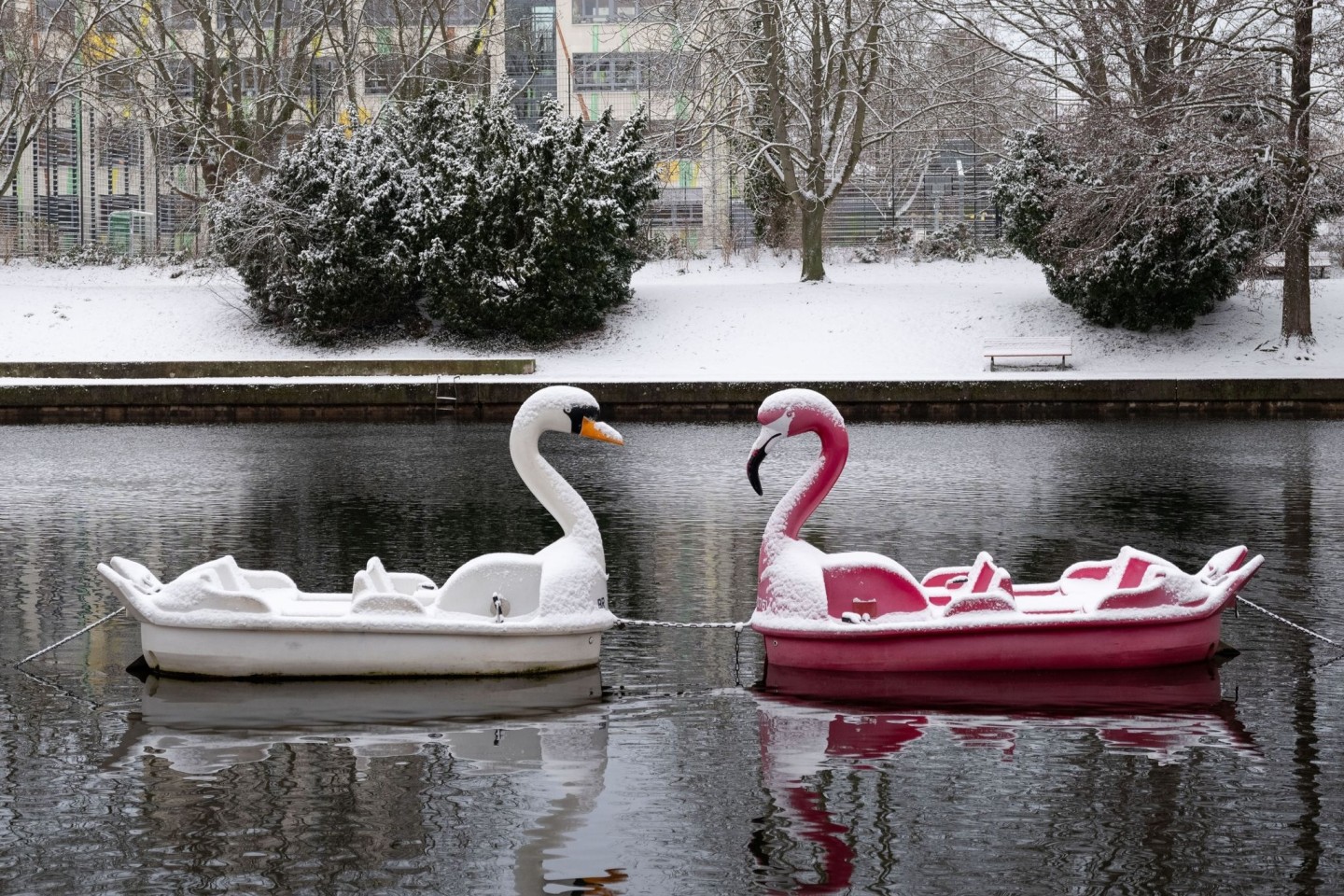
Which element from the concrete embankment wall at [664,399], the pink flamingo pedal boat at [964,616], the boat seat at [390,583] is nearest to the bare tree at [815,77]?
the concrete embankment wall at [664,399]

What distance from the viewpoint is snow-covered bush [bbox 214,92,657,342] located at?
97.6ft

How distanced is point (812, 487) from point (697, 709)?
5.45 feet

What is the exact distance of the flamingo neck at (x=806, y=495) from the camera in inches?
335

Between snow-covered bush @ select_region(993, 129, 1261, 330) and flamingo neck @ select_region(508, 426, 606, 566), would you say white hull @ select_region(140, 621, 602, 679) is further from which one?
snow-covered bush @ select_region(993, 129, 1261, 330)

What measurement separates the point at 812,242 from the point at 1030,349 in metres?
7.39

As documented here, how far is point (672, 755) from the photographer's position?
22.1 feet

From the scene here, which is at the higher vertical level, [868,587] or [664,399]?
[664,399]

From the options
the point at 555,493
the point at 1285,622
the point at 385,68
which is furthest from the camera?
the point at 385,68

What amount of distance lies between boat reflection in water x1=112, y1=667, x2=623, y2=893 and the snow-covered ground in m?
18.4

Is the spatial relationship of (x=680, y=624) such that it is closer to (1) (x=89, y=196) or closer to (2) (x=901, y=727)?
(2) (x=901, y=727)

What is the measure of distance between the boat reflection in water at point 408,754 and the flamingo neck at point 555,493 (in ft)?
2.18

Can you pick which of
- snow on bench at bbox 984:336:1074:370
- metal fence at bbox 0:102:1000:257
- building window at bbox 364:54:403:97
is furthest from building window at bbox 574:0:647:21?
snow on bench at bbox 984:336:1074:370

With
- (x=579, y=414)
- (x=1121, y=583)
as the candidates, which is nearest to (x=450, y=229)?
(x=579, y=414)

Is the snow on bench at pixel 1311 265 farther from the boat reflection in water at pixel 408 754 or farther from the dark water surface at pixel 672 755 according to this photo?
the boat reflection in water at pixel 408 754
